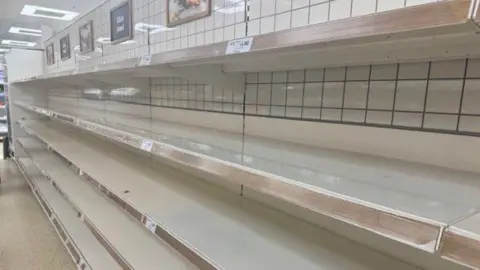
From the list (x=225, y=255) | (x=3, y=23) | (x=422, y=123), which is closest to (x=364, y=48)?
(x=422, y=123)

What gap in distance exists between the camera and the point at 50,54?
209 inches

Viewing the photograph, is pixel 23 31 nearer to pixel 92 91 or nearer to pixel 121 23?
pixel 92 91

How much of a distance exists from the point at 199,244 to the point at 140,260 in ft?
1.76

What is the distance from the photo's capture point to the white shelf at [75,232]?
187 cm

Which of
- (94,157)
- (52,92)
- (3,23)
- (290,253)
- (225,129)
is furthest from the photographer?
(3,23)

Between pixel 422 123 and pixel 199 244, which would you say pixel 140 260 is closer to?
pixel 199 244

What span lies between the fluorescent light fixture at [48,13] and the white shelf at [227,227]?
5.34 meters

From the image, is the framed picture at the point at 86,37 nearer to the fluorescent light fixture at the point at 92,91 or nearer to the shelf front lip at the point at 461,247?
the fluorescent light fixture at the point at 92,91

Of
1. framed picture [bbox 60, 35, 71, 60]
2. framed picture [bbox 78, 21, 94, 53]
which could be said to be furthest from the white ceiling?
framed picture [bbox 78, 21, 94, 53]

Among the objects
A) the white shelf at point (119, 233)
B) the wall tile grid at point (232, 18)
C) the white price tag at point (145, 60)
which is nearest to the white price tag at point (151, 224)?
the white shelf at point (119, 233)

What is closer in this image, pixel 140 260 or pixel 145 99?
pixel 140 260

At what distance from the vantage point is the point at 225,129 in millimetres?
1598

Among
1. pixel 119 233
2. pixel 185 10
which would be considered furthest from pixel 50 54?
pixel 119 233

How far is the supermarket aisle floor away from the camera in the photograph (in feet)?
7.32
